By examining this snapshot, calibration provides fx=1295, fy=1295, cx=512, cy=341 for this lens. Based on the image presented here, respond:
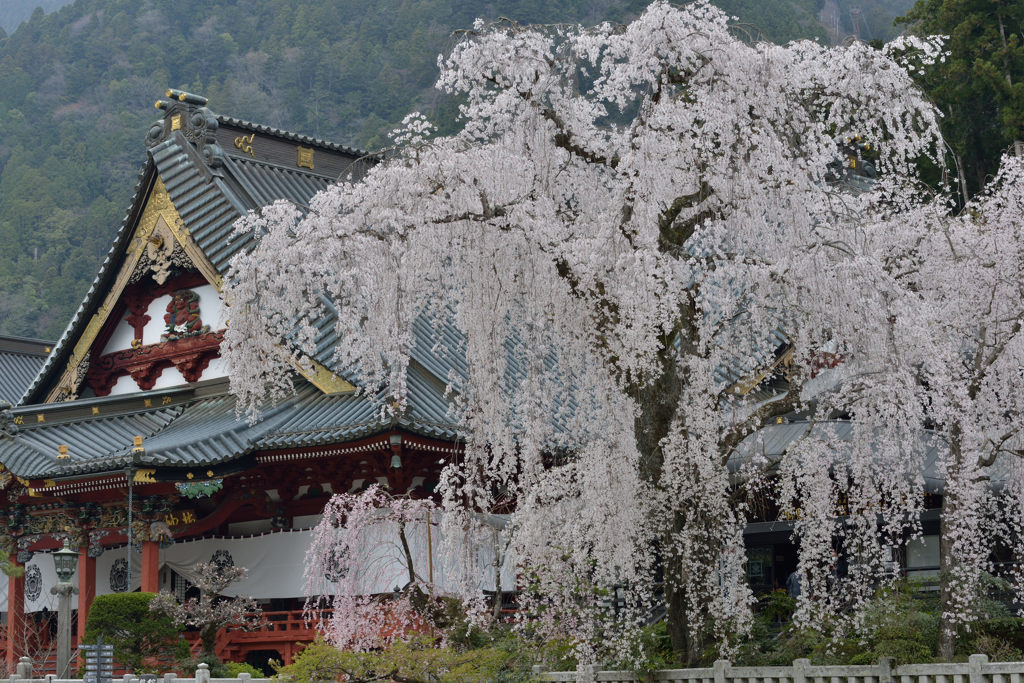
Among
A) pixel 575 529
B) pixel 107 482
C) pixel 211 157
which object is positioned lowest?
pixel 575 529

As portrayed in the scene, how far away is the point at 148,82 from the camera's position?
234 feet

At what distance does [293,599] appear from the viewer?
18.7m

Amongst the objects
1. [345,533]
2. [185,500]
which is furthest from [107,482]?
[345,533]

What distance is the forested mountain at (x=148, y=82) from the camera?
6019cm

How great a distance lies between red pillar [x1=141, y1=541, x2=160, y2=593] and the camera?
18.0 meters

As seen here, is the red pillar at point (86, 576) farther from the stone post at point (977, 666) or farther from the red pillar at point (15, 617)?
the stone post at point (977, 666)

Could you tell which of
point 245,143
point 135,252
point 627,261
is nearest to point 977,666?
point 627,261

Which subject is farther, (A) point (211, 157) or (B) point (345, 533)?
(A) point (211, 157)

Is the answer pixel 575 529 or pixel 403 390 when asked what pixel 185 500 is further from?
pixel 575 529

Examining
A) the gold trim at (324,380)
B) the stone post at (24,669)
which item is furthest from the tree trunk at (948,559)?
the stone post at (24,669)

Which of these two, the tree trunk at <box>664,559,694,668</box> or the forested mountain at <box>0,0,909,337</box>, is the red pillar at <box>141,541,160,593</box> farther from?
the forested mountain at <box>0,0,909,337</box>

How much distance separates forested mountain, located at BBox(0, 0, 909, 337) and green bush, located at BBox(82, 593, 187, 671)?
4158 centimetres

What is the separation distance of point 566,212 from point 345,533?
509cm

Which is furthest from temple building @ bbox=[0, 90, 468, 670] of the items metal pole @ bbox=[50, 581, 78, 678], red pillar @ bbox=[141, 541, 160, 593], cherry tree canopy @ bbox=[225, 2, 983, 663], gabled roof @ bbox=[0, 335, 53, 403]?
gabled roof @ bbox=[0, 335, 53, 403]
